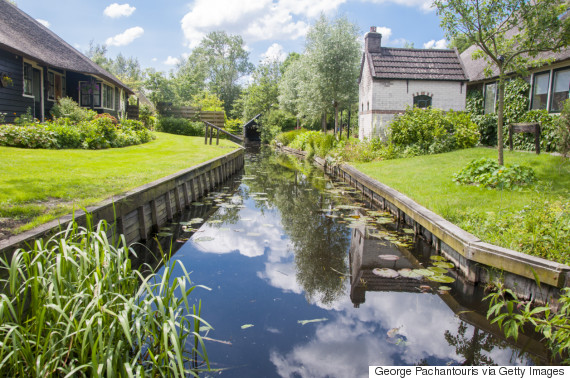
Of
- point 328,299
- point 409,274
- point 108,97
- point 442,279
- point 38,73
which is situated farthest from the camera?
Result: point 108,97

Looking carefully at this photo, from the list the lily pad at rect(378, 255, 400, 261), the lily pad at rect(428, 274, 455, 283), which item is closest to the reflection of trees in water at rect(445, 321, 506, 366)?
the lily pad at rect(428, 274, 455, 283)

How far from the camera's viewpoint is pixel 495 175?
8.80 meters

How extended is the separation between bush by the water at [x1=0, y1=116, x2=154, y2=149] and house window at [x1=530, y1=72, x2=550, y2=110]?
54.2ft

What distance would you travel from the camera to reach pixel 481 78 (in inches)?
754

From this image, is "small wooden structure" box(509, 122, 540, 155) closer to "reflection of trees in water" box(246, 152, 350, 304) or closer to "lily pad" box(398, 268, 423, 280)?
"reflection of trees in water" box(246, 152, 350, 304)

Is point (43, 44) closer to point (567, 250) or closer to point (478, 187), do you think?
point (478, 187)

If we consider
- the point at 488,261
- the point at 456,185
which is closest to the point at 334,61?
the point at 456,185

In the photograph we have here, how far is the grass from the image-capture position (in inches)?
202

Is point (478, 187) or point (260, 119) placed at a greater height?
point (260, 119)

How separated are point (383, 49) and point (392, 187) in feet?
45.2

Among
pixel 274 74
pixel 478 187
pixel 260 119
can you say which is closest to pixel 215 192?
pixel 478 187

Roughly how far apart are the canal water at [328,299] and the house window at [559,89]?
9927 millimetres

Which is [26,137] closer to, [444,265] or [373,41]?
[444,265]

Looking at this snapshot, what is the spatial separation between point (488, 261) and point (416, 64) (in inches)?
707
